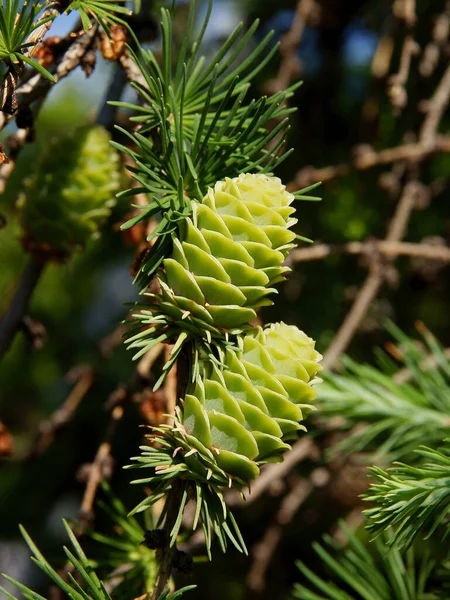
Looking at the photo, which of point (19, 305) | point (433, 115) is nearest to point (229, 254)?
point (19, 305)

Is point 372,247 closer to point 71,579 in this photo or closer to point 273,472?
point 273,472

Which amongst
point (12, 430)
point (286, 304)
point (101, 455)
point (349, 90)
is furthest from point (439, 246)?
point (12, 430)

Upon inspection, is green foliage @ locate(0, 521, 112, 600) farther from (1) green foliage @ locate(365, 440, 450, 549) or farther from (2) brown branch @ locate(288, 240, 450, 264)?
(2) brown branch @ locate(288, 240, 450, 264)

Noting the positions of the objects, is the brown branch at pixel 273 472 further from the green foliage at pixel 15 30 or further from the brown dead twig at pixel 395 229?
the green foliage at pixel 15 30

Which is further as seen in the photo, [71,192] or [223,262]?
[71,192]

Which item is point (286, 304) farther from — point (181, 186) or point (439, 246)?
point (181, 186)

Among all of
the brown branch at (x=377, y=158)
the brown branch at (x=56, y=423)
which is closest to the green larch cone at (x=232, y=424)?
the brown branch at (x=56, y=423)

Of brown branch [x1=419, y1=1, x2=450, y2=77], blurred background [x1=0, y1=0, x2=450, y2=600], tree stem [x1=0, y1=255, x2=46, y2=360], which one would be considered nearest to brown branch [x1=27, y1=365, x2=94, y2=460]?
blurred background [x1=0, y1=0, x2=450, y2=600]
